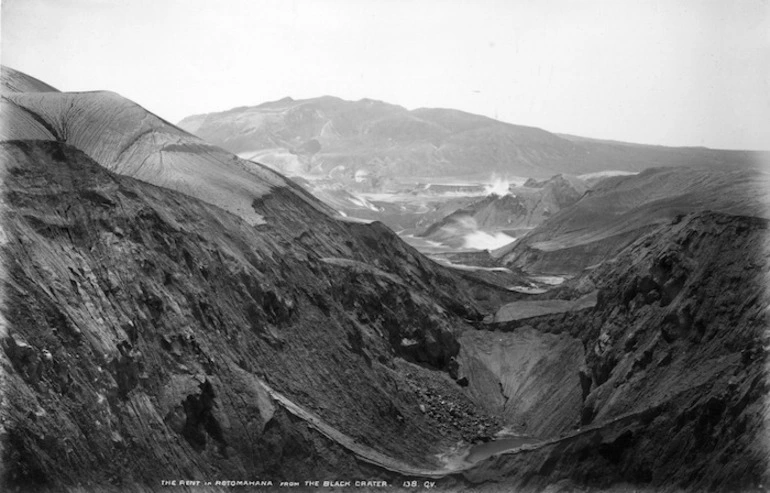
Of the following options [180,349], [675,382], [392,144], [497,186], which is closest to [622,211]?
[675,382]

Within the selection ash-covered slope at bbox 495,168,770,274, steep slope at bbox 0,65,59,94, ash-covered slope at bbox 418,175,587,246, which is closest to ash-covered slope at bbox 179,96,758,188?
ash-covered slope at bbox 418,175,587,246

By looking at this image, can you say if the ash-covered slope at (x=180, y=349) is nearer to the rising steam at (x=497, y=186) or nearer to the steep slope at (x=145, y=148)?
the steep slope at (x=145, y=148)

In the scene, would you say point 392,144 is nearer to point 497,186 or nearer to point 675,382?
point 497,186

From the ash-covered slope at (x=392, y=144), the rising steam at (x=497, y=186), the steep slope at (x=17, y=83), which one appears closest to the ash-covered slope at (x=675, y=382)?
the steep slope at (x=17, y=83)

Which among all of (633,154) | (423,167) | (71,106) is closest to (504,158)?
(423,167)

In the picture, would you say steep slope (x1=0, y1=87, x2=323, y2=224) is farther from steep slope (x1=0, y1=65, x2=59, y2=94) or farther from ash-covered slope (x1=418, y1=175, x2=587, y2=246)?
ash-covered slope (x1=418, y1=175, x2=587, y2=246)
